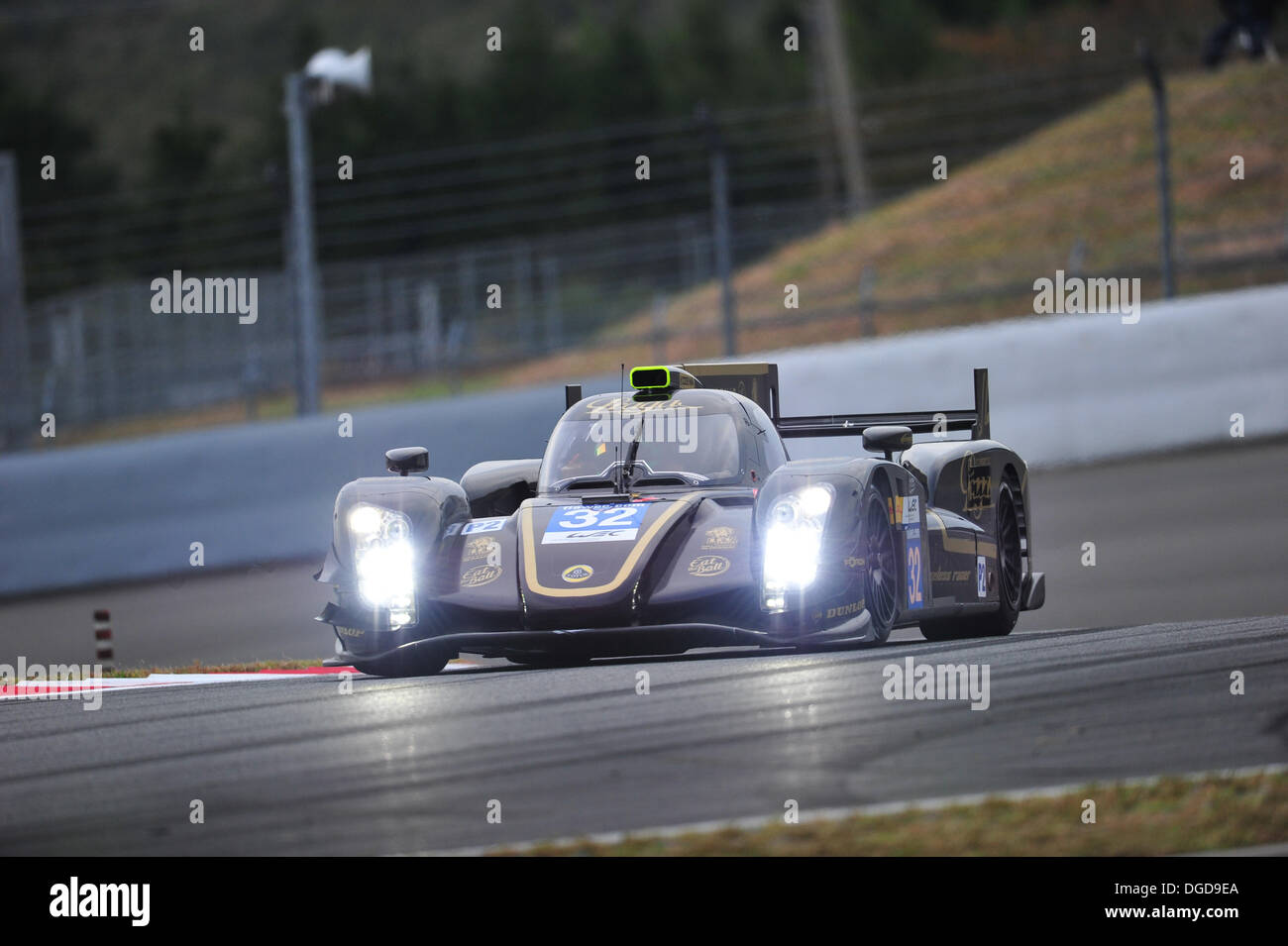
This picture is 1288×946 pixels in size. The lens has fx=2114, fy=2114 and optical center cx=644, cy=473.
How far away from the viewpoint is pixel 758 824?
217 inches

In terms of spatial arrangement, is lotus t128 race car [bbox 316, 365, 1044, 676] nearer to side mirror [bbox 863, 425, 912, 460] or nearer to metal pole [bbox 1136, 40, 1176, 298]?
side mirror [bbox 863, 425, 912, 460]

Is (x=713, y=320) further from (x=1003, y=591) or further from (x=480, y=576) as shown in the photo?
(x=480, y=576)

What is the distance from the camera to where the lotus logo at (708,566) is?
28.0 feet

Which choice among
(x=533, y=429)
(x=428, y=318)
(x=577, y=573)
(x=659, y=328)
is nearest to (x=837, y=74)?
(x=428, y=318)

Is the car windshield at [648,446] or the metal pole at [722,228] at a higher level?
the metal pole at [722,228]

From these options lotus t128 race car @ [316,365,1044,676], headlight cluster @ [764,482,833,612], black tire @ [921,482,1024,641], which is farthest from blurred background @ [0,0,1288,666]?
headlight cluster @ [764,482,833,612]

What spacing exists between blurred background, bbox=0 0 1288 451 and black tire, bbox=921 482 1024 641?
6216mm

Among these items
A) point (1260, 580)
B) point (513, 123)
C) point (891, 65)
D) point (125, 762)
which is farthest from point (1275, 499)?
point (513, 123)

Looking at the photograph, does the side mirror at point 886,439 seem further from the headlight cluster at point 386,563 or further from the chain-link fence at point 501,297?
the chain-link fence at point 501,297

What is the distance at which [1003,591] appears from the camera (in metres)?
10.5

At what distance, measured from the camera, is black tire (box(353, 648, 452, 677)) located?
895cm

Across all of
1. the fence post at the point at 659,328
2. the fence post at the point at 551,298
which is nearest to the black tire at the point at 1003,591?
the fence post at the point at 659,328

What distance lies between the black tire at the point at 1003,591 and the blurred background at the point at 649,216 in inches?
245
